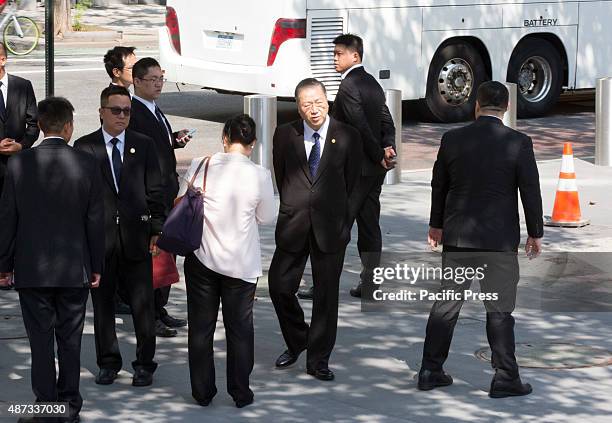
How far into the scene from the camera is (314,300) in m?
8.23

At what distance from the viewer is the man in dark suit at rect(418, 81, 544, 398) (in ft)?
25.2

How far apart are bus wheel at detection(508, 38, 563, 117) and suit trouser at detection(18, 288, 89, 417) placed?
42.3 feet

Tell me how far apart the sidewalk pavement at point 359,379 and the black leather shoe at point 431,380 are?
5cm

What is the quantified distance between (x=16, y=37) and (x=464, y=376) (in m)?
20.7

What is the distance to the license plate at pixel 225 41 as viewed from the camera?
701 inches

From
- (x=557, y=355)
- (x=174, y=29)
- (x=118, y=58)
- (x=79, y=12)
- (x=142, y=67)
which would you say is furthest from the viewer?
(x=79, y=12)

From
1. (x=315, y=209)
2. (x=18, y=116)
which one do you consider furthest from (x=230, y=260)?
(x=18, y=116)

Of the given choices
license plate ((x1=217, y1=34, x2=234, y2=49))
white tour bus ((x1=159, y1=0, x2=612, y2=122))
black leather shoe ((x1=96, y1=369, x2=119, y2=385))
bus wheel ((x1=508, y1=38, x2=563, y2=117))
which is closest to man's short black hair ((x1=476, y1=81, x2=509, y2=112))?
black leather shoe ((x1=96, y1=369, x2=119, y2=385))

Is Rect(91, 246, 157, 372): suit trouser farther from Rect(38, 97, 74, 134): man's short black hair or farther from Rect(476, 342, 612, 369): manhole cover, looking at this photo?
Rect(476, 342, 612, 369): manhole cover

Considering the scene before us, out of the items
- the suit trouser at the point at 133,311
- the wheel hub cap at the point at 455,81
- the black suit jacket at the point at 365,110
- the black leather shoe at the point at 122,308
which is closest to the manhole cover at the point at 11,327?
the black leather shoe at the point at 122,308

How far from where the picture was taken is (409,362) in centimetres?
842

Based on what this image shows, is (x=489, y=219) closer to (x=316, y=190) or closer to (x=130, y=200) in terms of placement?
(x=316, y=190)

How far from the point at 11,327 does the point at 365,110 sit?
2765 millimetres

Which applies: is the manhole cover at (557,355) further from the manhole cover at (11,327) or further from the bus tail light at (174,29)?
the bus tail light at (174,29)
